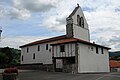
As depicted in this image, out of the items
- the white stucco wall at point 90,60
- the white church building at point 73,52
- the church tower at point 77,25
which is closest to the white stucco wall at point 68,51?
the white church building at point 73,52

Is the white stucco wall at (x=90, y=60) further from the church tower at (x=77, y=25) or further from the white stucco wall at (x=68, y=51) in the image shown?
the church tower at (x=77, y=25)

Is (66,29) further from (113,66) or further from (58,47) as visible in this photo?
(113,66)

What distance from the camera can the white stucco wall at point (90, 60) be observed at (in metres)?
42.0

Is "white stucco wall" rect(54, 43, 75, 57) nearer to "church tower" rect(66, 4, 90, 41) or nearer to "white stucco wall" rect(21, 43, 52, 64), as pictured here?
"church tower" rect(66, 4, 90, 41)

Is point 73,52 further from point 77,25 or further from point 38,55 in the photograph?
point 38,55

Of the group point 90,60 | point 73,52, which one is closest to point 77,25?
point 90,60

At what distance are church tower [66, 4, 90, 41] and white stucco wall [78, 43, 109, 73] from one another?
7005 mm

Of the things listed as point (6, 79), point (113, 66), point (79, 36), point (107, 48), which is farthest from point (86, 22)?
point (6, 79)

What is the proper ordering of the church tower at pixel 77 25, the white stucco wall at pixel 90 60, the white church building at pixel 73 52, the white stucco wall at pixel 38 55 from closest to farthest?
the white church building at pixel 73 52 < the white stucco wall at pixel 90 60 < the church tower at pixel 77 25 < the white stucco wall at pixel 38 55

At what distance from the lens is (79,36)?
54156 millimetres

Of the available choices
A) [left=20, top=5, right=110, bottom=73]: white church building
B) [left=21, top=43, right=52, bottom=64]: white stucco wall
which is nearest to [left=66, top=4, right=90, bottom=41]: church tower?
[left=20, top=5, right=110, bottom=73]: white church building

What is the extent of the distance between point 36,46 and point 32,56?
324 centimetres

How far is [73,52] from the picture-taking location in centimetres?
4156

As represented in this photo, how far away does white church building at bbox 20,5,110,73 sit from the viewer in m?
41.6
